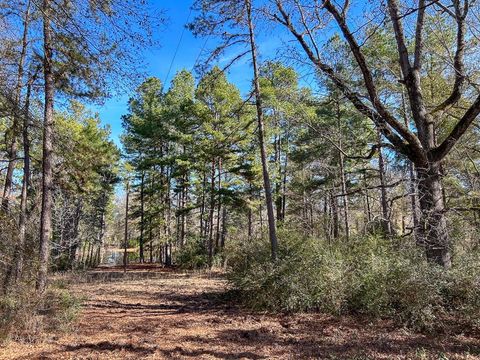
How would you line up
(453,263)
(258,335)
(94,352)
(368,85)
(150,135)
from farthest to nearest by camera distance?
(150,135) → (368,85) → (453,263) → (258,335) → (94,352)

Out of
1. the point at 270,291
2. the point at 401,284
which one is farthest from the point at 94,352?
the point at 401,284

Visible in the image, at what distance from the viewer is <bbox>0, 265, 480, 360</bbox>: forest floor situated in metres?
4.64

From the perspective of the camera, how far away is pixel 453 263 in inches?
241

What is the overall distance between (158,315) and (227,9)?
740cm

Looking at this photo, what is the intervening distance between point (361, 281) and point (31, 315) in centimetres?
573

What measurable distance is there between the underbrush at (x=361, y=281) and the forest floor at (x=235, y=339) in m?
0.32

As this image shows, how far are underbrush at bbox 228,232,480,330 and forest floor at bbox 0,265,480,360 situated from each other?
320 mm

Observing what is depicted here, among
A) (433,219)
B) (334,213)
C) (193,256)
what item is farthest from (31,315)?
(193,256)

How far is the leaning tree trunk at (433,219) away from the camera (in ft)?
19.9

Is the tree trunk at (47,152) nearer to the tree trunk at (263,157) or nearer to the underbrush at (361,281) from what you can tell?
the underbrush at (361,281)

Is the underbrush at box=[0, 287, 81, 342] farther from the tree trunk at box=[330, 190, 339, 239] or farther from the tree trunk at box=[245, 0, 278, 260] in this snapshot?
the tree trunk at box=[330, 190, 339, 239]

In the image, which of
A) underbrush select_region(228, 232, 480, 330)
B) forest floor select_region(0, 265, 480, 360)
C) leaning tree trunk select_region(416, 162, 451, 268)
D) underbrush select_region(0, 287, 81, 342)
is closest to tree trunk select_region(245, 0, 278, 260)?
underbrush select_region(228, 232, 480, 330)

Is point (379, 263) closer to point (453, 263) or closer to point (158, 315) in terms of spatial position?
point (453, 263)

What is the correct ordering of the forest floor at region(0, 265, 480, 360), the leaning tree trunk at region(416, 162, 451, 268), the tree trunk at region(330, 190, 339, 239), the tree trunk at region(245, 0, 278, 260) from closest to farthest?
the forest floor at region(0, 265, 480, 360) → the leaning tree trunk at region(416, 162, 451, 268) → the tree trunk at region(330, 190, 339, 239) → the tree trunk at region(245, 0, 278, 260)
